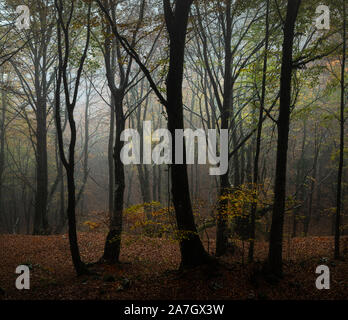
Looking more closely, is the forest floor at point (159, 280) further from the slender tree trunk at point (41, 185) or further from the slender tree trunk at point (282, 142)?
the slender tree trunk at point (41, 185)

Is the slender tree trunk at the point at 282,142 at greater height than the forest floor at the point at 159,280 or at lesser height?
greater

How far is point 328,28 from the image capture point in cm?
668

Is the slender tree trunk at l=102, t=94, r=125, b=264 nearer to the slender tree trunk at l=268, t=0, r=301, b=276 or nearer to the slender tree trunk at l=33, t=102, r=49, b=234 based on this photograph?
the slender tree trunk at l=268, t=0, r=301, b=276

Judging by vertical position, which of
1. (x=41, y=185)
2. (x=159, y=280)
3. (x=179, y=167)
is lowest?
(x=159, y=280)

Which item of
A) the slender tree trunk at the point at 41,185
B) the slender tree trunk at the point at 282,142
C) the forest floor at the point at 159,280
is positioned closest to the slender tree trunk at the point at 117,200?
the forest floor at the point at 159,280

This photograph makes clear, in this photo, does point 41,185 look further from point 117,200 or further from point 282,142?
point 282,142

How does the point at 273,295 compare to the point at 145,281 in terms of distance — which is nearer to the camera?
the point at 273,295

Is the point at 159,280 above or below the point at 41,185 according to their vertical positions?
below

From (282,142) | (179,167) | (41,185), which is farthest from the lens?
(41,185)

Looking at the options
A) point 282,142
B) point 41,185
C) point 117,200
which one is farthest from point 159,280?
point 41,185

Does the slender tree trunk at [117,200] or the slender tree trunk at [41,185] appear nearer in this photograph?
the slender tree trunk at [117,200]
